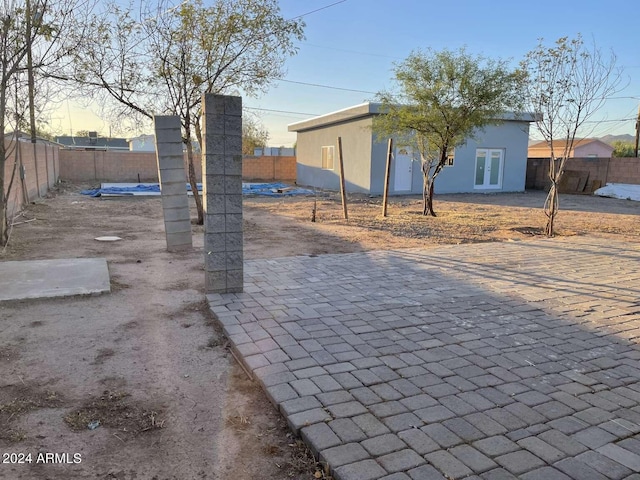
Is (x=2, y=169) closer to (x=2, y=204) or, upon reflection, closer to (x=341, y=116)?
(x=2, y=204)

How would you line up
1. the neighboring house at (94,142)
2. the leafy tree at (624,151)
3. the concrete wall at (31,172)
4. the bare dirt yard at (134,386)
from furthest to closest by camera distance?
the neighboring house at (94,142)
the leafy tree at (624,151)
the concrete wall at (31,172)
the bare dirt yard at (134,386)

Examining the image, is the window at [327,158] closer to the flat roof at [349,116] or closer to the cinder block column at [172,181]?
the flat roof at [349,116]

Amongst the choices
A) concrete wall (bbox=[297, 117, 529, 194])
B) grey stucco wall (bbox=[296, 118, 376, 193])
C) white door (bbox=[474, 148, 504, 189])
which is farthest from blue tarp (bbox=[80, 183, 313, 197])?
white door (bbox=[474, 148, 504, 189])

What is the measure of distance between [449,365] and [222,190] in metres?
2.74

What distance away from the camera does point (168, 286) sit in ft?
17.6

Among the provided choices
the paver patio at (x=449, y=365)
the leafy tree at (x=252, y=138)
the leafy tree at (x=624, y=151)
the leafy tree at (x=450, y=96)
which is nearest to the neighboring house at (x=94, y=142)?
the leafy tree at (x=252, y=138)

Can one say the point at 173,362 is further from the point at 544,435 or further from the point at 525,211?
the point at 525,211

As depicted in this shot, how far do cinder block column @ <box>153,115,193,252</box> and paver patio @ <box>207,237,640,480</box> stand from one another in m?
2.27

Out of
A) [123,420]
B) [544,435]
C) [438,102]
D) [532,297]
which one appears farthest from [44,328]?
[438,102]

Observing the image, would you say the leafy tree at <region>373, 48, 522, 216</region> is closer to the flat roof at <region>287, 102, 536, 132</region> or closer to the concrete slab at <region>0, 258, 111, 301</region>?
the flat roof at <region>287, 102, 536, 132</region>

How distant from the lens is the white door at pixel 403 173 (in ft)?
64.7

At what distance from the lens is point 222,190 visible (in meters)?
4.70

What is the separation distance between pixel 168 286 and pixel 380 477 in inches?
152

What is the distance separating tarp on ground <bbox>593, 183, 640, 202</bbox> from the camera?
19.6 metres
